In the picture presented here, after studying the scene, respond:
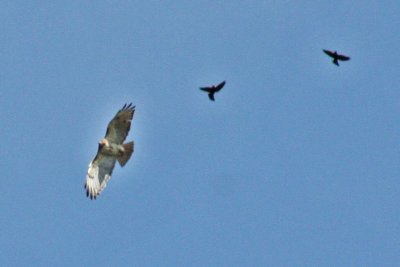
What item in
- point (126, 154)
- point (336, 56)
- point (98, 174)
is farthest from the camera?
point (98, 174)

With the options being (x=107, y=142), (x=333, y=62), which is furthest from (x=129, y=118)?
(x=333, y=62)

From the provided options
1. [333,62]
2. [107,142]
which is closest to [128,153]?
[107,142]

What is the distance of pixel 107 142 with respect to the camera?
5338 centimetres

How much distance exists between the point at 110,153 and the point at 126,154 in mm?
663

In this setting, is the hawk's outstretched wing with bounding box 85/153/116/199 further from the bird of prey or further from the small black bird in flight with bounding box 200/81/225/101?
the small black bird in flight with bounding box 200/81/225/101

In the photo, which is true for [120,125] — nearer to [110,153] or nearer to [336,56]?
[110,153]

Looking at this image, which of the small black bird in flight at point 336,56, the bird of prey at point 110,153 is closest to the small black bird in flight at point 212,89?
the bird of prey at point 110,153

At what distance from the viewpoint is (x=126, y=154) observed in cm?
5328

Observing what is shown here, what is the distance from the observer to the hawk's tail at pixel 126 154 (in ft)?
174

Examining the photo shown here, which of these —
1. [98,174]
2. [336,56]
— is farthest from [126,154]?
[336,56]

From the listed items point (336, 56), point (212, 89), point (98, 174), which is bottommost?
point (98, 174)

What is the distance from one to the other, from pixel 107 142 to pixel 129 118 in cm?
118

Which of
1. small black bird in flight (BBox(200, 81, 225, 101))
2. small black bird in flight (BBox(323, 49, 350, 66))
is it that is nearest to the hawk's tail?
small black bird in flight (BBox(200, 81, 225, 101))

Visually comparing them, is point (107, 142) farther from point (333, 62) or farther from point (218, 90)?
point (333, 62)
